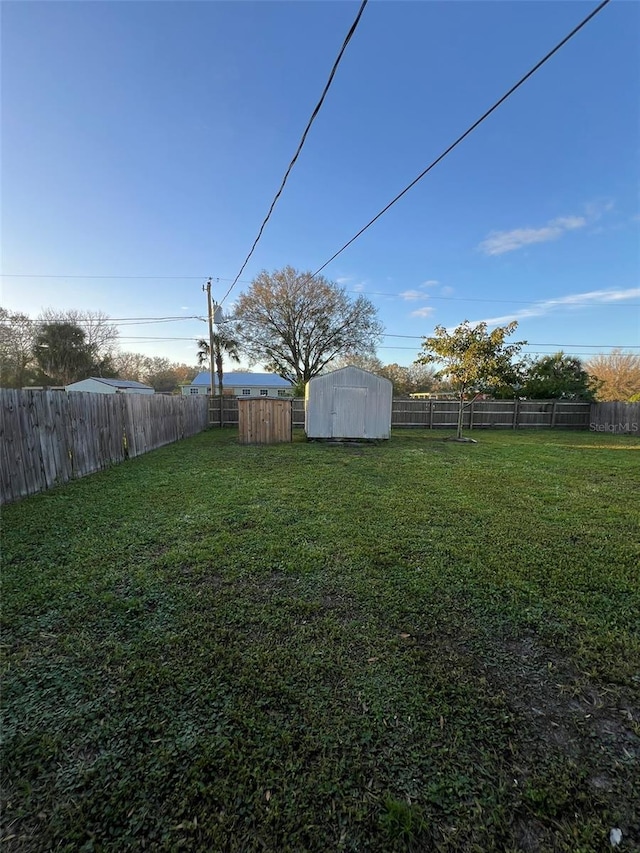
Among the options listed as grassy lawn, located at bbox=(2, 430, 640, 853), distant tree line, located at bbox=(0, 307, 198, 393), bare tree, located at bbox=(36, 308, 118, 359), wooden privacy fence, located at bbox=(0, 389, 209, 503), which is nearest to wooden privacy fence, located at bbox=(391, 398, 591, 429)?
wooden privacy fence, located at bbox=(0, 389, 209, 503)

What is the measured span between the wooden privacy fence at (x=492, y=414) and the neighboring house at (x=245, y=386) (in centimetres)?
1457

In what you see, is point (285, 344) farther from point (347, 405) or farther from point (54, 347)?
point (54, 347)

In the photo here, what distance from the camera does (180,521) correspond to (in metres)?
3.46

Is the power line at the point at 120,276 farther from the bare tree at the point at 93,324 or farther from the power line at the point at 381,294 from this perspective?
the bare tree at the point at 93,324

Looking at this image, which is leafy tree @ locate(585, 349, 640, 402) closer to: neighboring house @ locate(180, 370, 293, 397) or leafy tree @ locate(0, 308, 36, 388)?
neighboring house @ locate(180, 370, 293, 397)

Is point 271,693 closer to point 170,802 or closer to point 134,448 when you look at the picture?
point 170,802

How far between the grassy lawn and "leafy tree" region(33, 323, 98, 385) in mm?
26856

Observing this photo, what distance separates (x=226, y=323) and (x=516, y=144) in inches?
697

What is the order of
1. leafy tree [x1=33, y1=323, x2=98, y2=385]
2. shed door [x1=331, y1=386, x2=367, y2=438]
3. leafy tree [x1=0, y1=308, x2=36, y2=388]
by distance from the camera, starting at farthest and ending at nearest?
leafy tree [x1=33, y1=323, x2=98, y2=385] → leafy tree [x1=0, y1=308, x2=36, y2=388] → shed door [x1=331, y1=386, x2=367, y2=438]

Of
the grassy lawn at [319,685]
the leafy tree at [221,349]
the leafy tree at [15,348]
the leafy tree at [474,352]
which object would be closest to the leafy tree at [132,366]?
the leafy tree at [15,348]

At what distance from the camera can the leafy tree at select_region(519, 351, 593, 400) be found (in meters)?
16.0

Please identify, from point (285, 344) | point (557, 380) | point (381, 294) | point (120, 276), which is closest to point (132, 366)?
point (120, 276)

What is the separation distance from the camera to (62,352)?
79.8ft

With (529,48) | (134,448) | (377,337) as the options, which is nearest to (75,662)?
(529,48)
